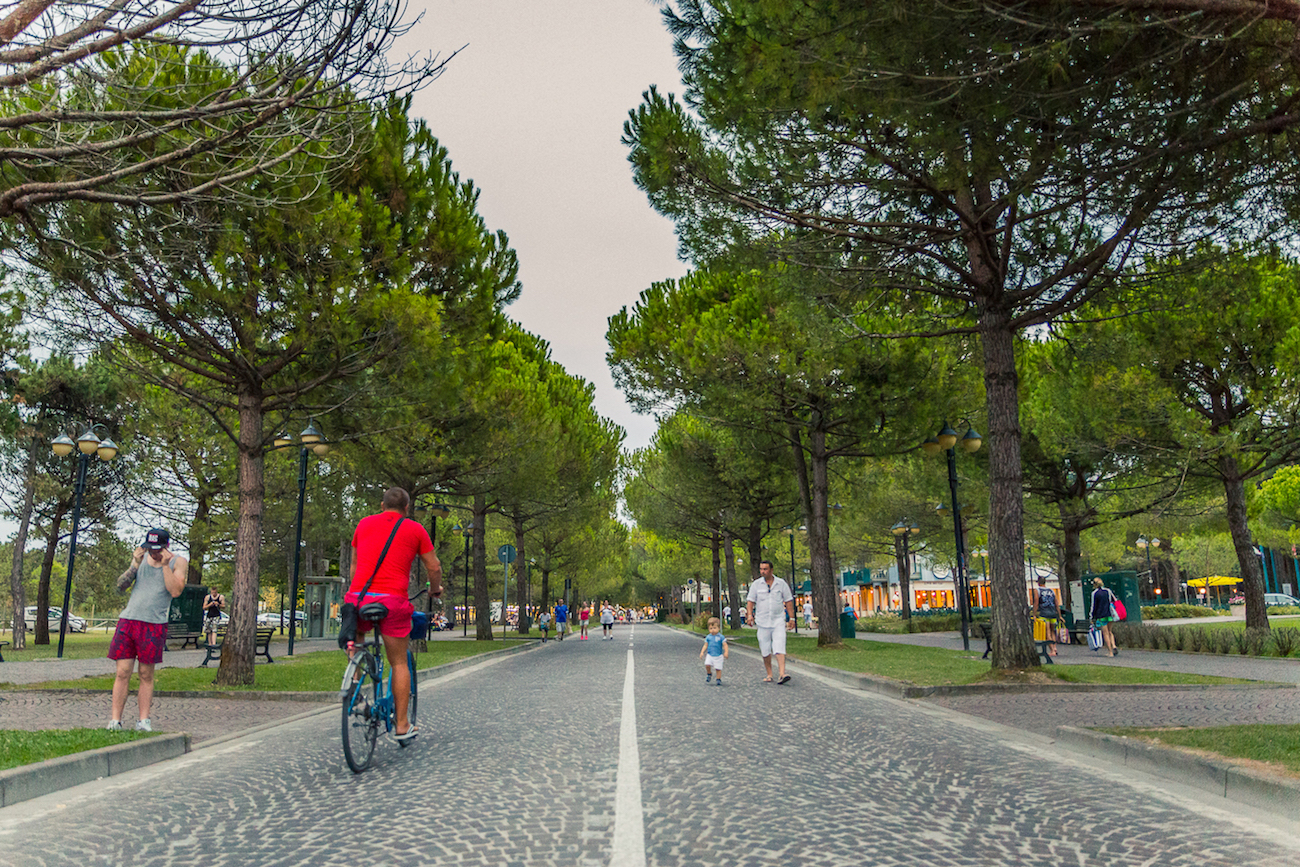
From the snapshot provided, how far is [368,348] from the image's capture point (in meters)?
13.1

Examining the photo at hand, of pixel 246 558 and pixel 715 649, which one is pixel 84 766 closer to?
pixel 246 558

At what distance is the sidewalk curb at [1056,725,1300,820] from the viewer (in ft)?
15.1

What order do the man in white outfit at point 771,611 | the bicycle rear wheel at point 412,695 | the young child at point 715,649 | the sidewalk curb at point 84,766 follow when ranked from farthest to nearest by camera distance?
the man in white outfit at point 771,611
the young child at point 715,649
the bicycle rear wheel at point 412,695
the sidewalk curb at point 84,766

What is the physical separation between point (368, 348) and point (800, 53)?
8009 mm

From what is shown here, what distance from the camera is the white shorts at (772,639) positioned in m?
12.5

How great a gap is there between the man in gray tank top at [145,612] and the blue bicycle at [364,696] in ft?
7.46

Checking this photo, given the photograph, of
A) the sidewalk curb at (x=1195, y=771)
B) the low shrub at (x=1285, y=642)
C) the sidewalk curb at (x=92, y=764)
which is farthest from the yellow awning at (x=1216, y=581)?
the sidewalk curb at (x=92, y=764)

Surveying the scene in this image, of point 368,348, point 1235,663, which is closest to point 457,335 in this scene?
point 368,348

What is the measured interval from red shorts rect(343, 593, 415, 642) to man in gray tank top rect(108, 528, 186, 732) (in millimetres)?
2328

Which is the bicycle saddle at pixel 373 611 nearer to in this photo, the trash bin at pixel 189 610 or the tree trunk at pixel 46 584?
the trash bin at pixel 189 610

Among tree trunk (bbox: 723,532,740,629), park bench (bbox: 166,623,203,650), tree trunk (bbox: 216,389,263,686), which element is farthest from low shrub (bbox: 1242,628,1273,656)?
park bench (bbox: 166,623,203,650)

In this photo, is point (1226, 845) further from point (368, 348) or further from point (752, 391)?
point (752, 391)

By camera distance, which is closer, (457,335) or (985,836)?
(985,836)

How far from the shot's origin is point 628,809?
15.4 ft
